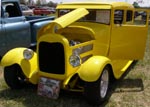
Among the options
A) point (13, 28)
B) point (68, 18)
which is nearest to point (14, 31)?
point (13, 28)

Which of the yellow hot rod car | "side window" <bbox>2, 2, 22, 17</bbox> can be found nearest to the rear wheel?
the yellow hot rod car

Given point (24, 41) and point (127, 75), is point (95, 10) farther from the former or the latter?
point (24, 41)

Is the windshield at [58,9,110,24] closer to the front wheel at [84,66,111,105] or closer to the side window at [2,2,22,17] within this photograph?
the front wheel at [84,66,111,105]

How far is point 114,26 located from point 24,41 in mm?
3436

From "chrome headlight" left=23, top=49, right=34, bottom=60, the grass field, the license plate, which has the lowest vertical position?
the grass field

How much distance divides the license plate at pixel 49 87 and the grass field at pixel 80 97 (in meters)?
0.11

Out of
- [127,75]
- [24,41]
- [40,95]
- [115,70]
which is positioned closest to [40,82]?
[40,95]

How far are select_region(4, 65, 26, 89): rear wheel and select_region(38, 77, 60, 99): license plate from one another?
25.1 inches

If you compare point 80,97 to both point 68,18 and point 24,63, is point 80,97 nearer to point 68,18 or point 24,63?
point 24,63

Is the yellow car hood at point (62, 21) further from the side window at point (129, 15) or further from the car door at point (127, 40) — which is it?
the side window at point (129, 15)

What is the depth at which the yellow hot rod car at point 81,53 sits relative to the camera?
4.91m

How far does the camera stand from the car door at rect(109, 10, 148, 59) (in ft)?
19.9

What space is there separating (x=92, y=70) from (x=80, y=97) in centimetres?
82

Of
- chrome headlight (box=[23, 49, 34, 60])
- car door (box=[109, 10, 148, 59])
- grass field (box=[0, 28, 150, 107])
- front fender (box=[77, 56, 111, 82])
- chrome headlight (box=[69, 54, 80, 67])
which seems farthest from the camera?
car door (box=[109, 10, 148, 59])
